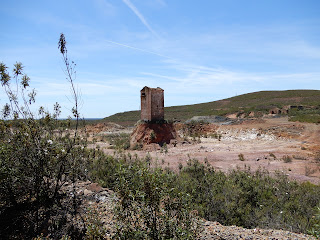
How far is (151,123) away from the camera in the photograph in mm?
15797

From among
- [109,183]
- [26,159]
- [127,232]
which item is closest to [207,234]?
[127,232]

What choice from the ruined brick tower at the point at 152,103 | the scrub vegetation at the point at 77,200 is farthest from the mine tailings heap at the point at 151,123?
the scrub vegetation at the point at 77,200

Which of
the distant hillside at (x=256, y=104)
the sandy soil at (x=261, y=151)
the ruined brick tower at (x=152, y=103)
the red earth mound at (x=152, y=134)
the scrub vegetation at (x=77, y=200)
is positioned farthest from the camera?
the distant hillside at (x=256, y=104)

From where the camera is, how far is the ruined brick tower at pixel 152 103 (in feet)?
50.6

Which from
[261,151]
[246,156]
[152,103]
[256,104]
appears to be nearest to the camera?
[246,156]

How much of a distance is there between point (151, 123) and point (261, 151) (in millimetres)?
7336

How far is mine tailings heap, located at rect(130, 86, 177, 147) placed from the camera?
1538cm

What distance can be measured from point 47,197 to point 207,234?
10.7 ft

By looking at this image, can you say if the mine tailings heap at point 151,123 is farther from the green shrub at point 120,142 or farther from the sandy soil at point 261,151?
the sandy soil at point 261,151

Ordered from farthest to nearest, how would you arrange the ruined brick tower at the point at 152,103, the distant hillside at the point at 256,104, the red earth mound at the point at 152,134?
the distant hillside at the point at 256,104, the ruined brick tower at the point at 152,103, the red earth mound at the point at 152,134

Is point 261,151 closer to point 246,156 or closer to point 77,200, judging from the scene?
point 246,156

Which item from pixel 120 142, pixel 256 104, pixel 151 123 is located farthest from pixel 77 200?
pixel 256 104

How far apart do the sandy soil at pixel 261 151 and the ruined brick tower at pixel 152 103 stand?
2244 mm

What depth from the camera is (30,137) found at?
441 cm
